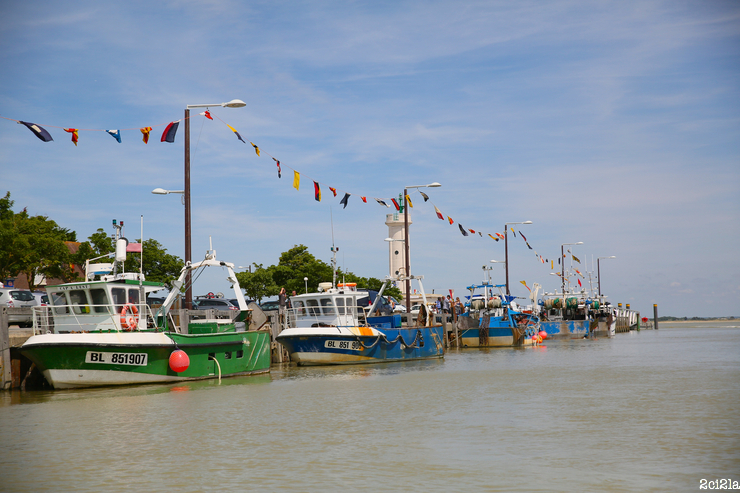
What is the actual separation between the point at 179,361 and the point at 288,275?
36.5 metres

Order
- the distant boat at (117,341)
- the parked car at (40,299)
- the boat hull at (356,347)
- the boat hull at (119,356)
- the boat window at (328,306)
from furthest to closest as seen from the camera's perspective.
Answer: the boat window at (328,306), the parked car at (40,299), the boat hull at (356,347), the distant boat at (117,341), the boat hull at (119,356)

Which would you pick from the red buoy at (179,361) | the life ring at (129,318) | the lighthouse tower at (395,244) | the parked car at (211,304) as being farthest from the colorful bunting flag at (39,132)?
the lighthouse tower at (395,244)

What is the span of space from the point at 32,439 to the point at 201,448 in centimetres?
302

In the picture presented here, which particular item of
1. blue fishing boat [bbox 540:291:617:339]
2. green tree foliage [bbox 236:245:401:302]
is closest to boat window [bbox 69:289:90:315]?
green tree foliage [bbox 236:245:401:302]

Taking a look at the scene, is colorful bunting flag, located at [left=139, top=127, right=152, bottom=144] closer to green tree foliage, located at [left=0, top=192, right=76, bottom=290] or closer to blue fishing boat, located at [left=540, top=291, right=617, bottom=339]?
green tree foliage, located at [left=0, top=192, right=76, bottom=290]

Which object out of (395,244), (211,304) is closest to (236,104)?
(211,304)

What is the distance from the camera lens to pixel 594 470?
909 cm

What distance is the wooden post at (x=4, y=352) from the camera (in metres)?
17.6

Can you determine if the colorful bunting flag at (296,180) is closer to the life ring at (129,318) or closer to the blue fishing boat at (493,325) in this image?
the life ring at (129,318)

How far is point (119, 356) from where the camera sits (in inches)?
714

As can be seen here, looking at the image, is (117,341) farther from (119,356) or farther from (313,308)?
(313,308)

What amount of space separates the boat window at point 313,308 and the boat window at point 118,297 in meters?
9.46

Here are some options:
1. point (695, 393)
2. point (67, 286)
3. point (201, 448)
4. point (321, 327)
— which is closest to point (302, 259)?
point (321, 327)

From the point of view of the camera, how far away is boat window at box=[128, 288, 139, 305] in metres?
19.3
